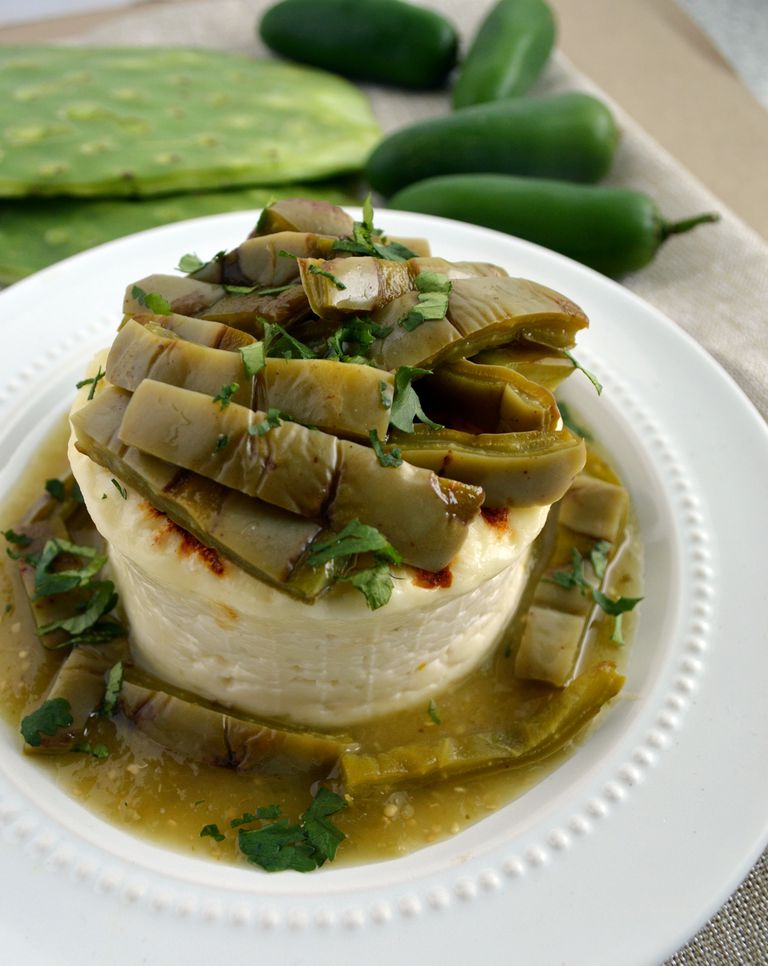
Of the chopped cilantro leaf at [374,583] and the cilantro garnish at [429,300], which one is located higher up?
the cilantro garnish at [429,300]

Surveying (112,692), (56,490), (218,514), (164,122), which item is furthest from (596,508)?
(164,122)

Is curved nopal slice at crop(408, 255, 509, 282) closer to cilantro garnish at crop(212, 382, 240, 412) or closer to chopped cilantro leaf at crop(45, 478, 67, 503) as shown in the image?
cilantro garnish at crop(212, 382, 240, 412)

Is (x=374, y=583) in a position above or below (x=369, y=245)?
below

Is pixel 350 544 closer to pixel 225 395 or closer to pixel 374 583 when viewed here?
pixel 374 583

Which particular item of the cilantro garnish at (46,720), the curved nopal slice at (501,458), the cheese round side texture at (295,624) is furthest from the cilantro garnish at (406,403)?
the cilantro garnish at (46,720)

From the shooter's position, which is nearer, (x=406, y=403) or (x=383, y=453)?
(x=383, y=453)

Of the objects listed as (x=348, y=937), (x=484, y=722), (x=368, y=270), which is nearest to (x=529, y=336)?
(x=368, y=270)

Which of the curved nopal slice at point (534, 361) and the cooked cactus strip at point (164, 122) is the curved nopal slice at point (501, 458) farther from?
the cooked cactus strip at point (164, 122)
